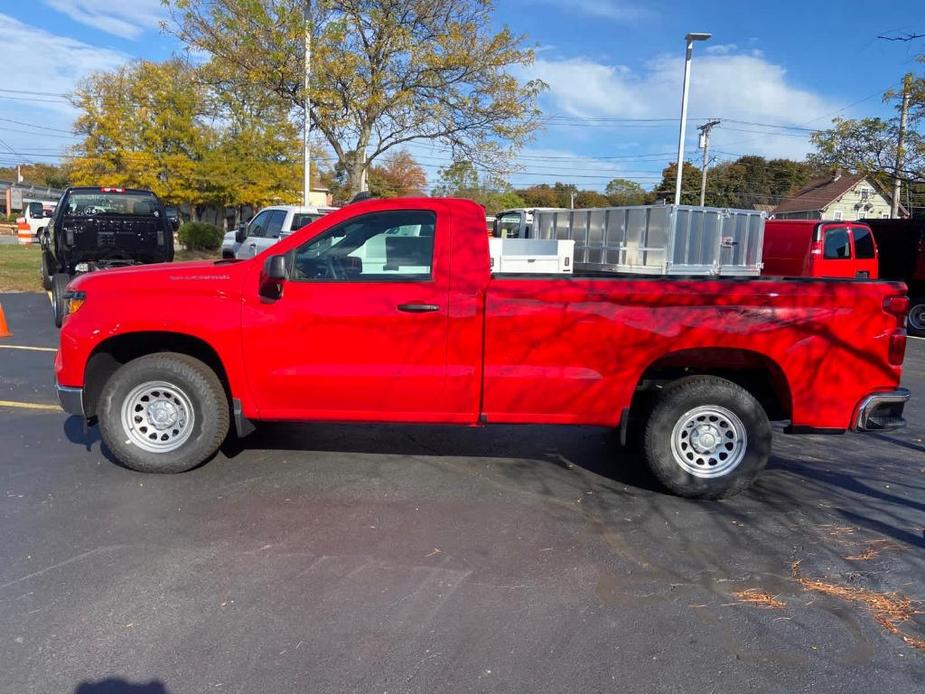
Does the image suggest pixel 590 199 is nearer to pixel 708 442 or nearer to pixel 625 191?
pixel 625 191

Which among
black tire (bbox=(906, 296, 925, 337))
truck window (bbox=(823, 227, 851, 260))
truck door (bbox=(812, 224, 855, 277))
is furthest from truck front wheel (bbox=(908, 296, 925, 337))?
truck window (bbox=(823, 227, 851, 260))

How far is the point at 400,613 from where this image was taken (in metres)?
3.53

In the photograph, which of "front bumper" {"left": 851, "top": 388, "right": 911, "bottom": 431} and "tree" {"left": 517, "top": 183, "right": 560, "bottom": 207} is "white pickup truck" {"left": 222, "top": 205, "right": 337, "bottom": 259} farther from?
"tree" {"left": 517, "top": 183, "right": 560, "bottom": 207}

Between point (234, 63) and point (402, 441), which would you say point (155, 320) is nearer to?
point (402, 441)

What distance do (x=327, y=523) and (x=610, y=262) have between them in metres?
10.8

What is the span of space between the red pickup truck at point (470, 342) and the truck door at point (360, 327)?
0.03ft

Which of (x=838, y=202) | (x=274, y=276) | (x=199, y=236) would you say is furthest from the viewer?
(x=838, y=202)

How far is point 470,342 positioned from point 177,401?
2147 millimetres

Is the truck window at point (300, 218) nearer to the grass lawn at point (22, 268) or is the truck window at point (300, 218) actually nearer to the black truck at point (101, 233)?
the black truck at point (101, 233)

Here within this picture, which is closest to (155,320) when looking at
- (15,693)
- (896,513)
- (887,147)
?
(15,693)

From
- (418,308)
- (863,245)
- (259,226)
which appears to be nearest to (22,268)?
(259,226)

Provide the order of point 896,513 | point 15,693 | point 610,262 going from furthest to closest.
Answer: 1. point 610,262
2. point 896,513
3. point 15,693

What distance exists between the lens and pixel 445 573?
155 inches

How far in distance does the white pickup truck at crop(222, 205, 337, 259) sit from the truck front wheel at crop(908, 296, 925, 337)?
40.8 ft
